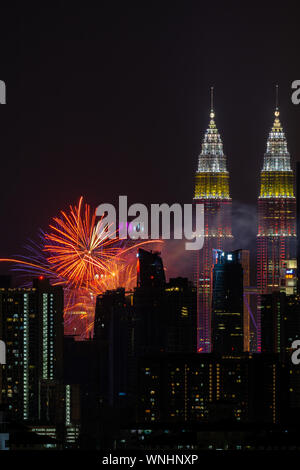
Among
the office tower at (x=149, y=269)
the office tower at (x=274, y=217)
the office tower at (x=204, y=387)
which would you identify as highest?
the office tower at (x=274, y=217)

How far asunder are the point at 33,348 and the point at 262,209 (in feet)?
40.9

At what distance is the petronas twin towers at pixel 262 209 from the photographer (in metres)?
47.6

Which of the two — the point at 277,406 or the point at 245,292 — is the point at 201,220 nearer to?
the point at 245,292

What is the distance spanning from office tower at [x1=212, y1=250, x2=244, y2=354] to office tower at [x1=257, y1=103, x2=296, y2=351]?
57.4 inches

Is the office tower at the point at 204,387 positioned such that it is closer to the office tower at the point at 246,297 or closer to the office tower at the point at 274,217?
the office tower at the point at 246,297

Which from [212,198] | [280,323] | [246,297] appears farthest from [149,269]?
[212,198]

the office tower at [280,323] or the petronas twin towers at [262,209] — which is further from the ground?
the petronas twin towers at [262,209]

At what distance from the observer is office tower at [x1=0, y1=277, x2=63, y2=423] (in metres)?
37.5

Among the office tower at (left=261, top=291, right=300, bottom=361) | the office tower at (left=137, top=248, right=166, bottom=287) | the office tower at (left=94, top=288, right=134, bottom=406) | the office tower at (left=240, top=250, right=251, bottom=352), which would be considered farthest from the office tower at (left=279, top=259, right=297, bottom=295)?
the office tower at (left=94, top=288, right=134, bottom=406)

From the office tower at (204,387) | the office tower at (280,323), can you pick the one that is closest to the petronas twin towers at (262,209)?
the office tower at (280,323)

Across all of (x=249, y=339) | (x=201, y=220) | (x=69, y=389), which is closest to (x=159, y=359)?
(x=69, y=389)

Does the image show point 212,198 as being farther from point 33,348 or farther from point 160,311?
point 33,348

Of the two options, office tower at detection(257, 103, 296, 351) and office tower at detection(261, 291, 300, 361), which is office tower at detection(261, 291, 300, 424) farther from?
office tower at detection(257, 103, 296, 351)
